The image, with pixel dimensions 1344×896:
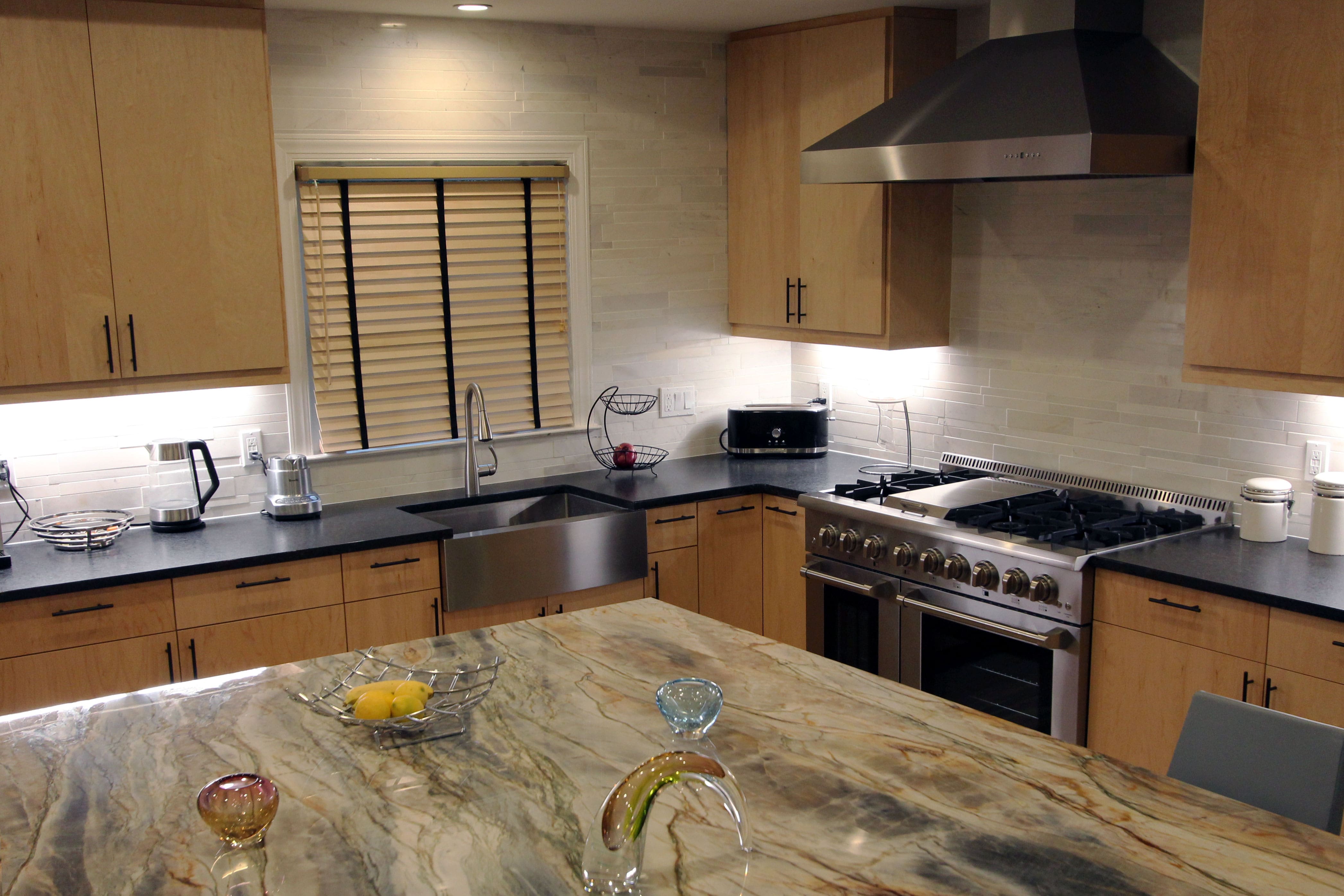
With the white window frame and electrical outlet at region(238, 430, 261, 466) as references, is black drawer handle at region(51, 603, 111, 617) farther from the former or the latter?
the white window frame

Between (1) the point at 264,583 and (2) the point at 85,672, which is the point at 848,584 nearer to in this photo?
(1) the point at 264,583

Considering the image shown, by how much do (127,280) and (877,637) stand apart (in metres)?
2.61

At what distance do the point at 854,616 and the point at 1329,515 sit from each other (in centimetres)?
149

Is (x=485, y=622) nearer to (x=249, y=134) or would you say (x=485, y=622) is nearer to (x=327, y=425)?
(x=327, y=425)

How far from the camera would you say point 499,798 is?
1.84m

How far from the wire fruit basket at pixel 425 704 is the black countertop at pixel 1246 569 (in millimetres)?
1814

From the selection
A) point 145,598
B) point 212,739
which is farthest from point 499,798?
point 145,598

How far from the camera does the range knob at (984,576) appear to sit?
3.50m

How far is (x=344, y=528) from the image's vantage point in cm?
384

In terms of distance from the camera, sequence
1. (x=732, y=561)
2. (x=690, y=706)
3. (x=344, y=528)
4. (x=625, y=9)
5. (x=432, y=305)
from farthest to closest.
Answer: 1. (x=732, y=561)
2. (x=432, y=305)
3. (x=625, y=9)
4. (x=344, y=528)
5. (x=690, y=706)

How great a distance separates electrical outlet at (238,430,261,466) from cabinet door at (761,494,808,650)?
6.04ft

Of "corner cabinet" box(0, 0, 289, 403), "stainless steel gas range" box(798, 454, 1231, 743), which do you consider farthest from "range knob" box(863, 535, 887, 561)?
"corner cabinet" box(0, 0, 289, 403)

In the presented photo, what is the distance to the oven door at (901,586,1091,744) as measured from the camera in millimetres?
3363

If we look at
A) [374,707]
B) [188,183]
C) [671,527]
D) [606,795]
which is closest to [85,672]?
[188,183]
